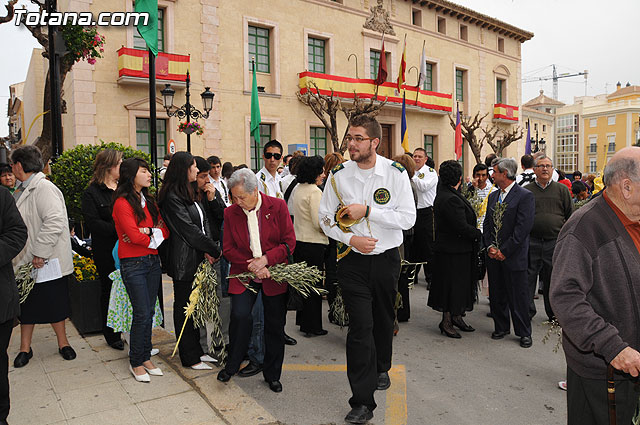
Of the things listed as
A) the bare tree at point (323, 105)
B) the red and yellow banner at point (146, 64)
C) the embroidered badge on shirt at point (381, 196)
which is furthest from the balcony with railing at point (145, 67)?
the embroidered badge on shirt at point (381, 196)

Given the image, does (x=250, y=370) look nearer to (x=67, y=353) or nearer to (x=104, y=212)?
(x=67, y=353)

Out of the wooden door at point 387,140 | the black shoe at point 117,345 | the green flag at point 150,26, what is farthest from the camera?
the wooden door at point 387,140

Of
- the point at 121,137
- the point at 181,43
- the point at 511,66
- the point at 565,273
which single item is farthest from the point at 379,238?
the point at 511,66

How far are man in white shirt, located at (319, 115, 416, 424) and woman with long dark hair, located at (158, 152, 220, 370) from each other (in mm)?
1212

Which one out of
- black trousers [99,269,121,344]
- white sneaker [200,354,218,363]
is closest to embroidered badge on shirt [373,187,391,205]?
white sneaker [200,354,218,363]

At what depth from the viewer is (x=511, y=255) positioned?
5.54 meters

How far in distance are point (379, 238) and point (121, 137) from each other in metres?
16.2

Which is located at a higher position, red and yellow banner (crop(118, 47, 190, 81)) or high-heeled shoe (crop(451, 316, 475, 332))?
red and yellow banner (crop(118, 47, 190, 81))

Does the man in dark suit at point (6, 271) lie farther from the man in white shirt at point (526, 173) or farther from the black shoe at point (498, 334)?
the man in white shirt at point (526, 173)

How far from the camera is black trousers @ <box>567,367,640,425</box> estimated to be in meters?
2.30

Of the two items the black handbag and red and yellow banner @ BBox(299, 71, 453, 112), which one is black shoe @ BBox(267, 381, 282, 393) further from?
red and yellow banner @ BBox(299, 71, 453, 112)

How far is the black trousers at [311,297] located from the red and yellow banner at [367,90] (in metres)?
17.0

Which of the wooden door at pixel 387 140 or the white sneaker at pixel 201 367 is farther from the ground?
the wooden door at pixel 387 140

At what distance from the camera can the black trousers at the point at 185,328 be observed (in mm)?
4602
